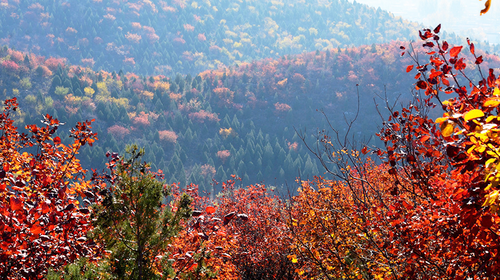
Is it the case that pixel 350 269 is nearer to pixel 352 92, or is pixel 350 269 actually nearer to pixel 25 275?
pixel 25 275

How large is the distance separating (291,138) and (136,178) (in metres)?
82.9

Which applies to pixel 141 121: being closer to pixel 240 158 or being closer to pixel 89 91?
pixel 89 91

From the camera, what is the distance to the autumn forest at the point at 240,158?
331 centimetres

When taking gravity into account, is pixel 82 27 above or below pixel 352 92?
above

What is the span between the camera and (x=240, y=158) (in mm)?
71750

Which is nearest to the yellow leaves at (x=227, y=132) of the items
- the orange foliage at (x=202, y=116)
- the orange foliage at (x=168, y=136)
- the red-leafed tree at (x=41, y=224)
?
the orange foliage at (x=202, y=116)

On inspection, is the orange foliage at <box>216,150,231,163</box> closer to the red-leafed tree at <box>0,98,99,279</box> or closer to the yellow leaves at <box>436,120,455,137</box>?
the red-leafed tree at <box>0,98,99,279</box>

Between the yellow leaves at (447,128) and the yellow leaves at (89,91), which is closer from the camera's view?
the yellow leaves at (447,128)

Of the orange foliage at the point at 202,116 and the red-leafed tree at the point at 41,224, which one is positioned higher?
the orange foliage at the point at 202,116

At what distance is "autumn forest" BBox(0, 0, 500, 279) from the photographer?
331 cm

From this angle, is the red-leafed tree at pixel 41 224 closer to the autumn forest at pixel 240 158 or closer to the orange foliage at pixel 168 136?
the autumn forest at pixel 240 158

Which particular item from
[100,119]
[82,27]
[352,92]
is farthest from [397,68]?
[82,27]

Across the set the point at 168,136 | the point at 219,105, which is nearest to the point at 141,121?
the point at 168,136

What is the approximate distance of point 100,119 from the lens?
81625mm
